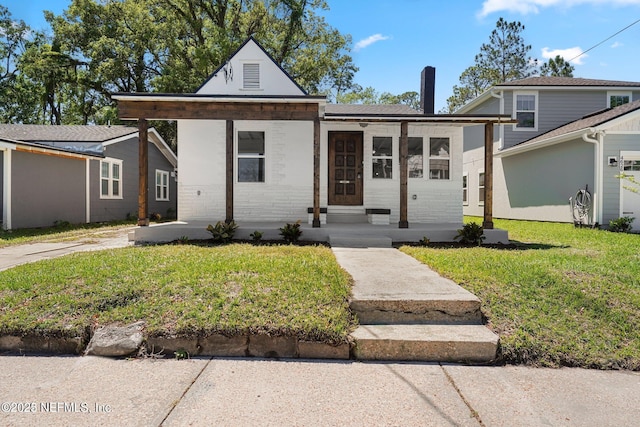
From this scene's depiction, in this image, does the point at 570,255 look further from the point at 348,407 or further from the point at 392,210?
the point at 348,407

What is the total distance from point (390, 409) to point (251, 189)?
8260 millimetres

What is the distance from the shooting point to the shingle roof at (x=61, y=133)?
15.1 metres

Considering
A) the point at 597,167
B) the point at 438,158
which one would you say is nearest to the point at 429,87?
the point at 438,158

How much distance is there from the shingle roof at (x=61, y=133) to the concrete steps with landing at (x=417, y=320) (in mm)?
14337

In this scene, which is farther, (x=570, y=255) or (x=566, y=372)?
(x=570, y=255)

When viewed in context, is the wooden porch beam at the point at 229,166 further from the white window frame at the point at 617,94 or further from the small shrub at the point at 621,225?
the white window frame at the point at 617,94

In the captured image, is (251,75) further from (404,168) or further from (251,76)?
(404,168)

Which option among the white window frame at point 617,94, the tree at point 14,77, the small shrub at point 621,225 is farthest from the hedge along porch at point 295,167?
the tree at point 14,77

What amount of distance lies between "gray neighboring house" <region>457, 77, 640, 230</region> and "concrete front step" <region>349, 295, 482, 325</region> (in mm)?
9836

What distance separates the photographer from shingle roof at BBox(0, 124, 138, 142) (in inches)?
595

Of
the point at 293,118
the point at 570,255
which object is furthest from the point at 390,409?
the point at 293,118

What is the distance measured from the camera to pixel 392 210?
1025 centimetres

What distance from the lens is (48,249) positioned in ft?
26.0

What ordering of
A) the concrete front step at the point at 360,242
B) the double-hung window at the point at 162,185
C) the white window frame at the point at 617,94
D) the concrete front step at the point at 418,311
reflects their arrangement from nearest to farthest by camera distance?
the concrete front step at the point at 418,311
the concrete front step at the point at 360,242
the white window frame at the point at 617,94
the double-hung window at the point at 162,185
